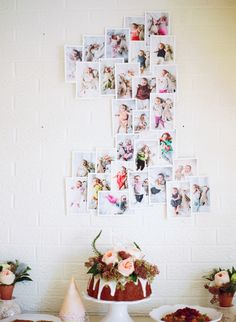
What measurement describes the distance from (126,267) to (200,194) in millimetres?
679

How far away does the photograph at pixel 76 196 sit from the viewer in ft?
8.55

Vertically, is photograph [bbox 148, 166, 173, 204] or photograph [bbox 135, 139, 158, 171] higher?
photograph [bbox 135, 139, 158, 171]

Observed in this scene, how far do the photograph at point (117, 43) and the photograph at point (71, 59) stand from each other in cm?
17

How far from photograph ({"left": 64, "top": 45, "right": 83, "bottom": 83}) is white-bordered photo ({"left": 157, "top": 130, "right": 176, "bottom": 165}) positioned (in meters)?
0.66

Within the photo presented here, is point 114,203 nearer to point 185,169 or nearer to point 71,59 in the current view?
point 185,169

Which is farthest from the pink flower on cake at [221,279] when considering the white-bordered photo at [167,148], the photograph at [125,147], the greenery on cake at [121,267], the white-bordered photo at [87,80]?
the white-bordered photo at [87,80]

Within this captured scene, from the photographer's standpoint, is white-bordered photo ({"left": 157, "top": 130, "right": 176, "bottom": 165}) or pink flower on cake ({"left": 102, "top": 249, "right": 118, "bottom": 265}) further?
white-bordered photo ({"left": 157, "top": 130, "right": 176, "bottom": 165})

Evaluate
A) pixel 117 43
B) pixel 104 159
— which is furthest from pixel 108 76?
pixel 104 159

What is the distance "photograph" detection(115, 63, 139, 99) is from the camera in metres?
2.63

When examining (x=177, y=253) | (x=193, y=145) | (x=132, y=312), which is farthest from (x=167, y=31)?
(x=132, y=312)

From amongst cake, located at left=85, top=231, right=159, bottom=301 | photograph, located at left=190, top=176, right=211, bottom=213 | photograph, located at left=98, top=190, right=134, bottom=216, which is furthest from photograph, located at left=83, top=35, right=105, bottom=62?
cake, located at left=85, top=231, right=159, bottom=301

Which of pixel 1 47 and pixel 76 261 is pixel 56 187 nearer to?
pixel 76 261

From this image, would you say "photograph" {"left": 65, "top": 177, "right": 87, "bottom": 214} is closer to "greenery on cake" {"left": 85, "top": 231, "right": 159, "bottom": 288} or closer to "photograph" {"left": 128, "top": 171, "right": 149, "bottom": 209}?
"photograph" {"left": 128, "top": 171, "right": 149, "bottom": 209}

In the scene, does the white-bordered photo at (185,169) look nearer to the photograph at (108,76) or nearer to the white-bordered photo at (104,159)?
the white-bordered photo at (104,159)
